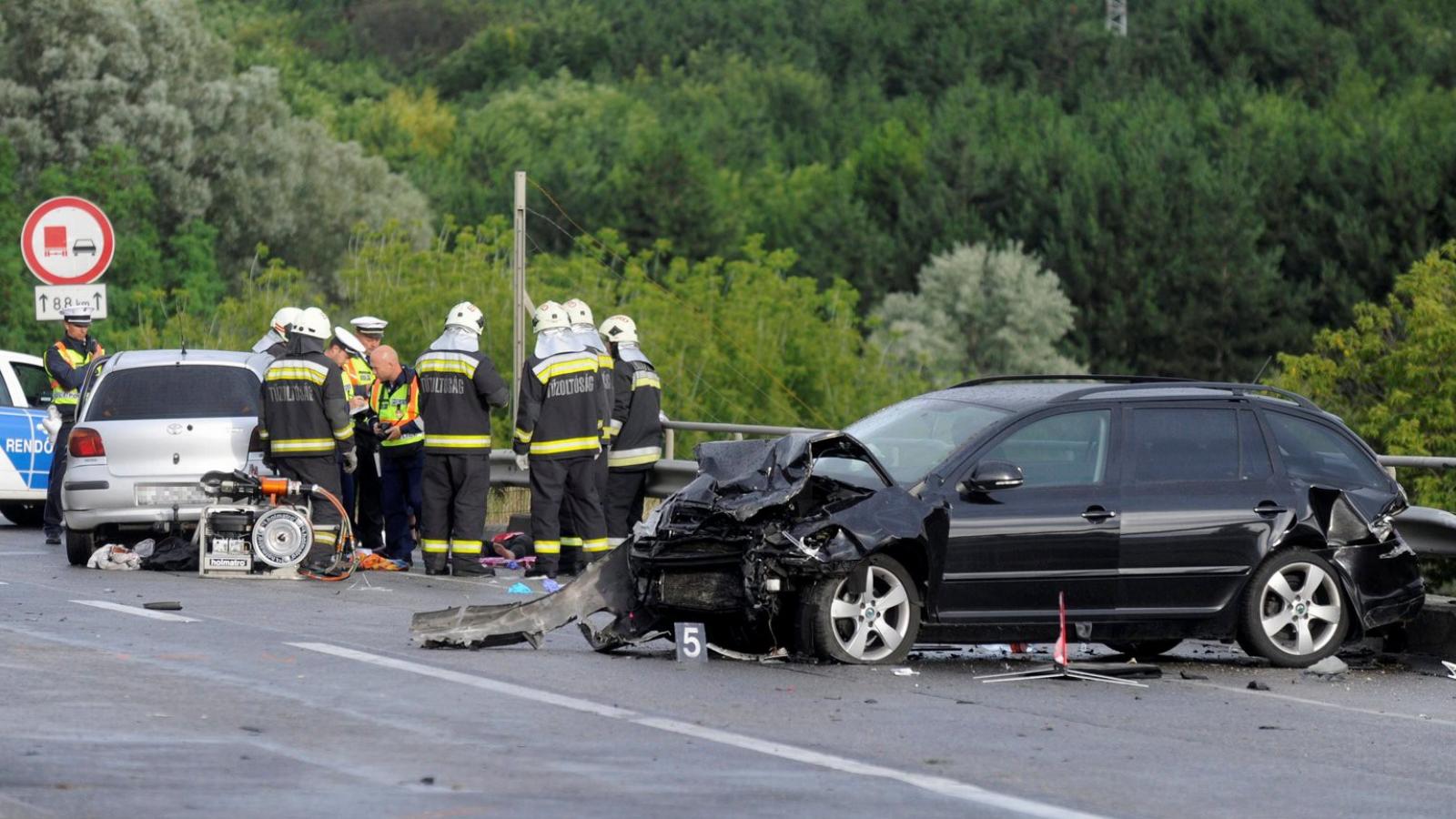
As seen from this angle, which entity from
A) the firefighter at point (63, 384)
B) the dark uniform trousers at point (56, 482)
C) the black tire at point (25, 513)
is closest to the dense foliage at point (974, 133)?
the black tire at point (25, 513)

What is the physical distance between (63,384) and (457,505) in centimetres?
483

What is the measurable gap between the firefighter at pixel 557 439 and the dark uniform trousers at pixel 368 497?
1958 mm

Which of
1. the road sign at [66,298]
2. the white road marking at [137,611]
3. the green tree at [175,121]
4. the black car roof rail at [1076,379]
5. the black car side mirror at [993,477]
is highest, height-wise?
the green tree at [175,121]

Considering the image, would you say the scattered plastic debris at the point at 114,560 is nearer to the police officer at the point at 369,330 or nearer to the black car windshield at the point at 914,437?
the police officer at the point at 369,330

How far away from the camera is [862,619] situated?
11.3 metres

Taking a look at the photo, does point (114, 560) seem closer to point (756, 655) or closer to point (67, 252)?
point (67, 252)

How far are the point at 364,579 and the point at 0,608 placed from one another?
3.26m

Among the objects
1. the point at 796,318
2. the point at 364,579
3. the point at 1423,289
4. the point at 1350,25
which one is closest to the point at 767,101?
the point at 1350,25

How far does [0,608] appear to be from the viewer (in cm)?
1310

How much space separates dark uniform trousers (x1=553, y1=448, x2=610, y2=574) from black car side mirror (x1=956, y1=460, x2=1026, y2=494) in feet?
16.9

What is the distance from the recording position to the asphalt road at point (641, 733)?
7484 millimetres

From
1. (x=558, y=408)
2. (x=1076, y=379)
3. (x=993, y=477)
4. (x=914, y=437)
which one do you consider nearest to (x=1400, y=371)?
(x=558, y=408)

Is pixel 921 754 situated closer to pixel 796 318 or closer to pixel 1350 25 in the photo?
pixel 796 318

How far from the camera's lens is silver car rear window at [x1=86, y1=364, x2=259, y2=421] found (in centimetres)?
1670
